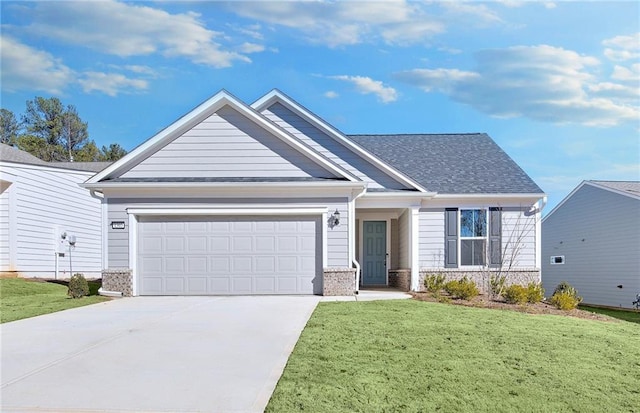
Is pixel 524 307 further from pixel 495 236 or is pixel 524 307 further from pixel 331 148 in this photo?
pixel 331 148

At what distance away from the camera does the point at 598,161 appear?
23328 millimetres

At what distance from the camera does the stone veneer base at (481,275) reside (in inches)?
612

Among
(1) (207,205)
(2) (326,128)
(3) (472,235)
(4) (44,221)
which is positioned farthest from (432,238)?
(4) (44,221)

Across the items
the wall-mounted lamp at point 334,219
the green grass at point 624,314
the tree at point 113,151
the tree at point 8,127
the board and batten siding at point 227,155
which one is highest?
the tree at point 8,127

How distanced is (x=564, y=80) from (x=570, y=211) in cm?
719

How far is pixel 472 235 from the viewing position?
15.8m

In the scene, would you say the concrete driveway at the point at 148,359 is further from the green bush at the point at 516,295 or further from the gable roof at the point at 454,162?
the gable roof at the point at 454,162

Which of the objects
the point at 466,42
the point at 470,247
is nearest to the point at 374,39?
the point at 466,42

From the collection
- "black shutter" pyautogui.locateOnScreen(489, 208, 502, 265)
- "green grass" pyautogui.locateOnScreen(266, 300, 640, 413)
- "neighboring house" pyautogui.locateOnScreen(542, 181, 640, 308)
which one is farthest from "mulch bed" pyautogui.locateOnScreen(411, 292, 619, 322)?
"neighboring house" pyautogui.locateOnScreen(542, 181, 640, 308)

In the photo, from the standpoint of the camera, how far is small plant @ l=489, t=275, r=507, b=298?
14.4 meters

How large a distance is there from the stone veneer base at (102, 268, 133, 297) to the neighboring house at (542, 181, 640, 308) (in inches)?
633

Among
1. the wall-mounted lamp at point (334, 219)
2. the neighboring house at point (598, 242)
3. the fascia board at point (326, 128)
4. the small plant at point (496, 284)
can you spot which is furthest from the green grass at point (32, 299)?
the neighboring house at point (598, 242)

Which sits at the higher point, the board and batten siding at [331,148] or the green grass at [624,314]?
the board and batten siding at [331,148]

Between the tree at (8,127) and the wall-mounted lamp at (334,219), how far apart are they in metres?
37.3
